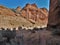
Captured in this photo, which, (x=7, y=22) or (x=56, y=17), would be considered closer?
(x=56, y=17)

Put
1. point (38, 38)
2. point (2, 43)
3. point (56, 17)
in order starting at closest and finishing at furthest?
point (38, 38), point (2, 43), point (56, 17)

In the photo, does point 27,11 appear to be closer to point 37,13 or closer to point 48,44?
point 37,13

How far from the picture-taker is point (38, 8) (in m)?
49.8

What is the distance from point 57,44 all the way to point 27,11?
141ft

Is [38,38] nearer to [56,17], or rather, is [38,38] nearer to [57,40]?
[57,40]

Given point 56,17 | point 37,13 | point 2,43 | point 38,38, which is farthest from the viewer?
point 37,13

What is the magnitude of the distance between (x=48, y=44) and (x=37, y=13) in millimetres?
42446

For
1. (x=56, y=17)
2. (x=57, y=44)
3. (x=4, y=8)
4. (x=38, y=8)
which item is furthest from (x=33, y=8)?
(x=57, y=44)

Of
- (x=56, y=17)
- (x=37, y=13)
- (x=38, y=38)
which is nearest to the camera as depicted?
(x=38, y=38)

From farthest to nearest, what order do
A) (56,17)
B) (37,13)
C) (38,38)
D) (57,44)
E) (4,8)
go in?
(37,13), (4,8), (56,17), (38,38), (57,44)

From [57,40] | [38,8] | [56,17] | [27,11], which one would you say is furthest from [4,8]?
[57,40]

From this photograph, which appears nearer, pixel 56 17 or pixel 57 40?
pixel 57 40

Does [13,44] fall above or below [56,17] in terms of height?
below

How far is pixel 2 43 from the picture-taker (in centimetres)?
719
